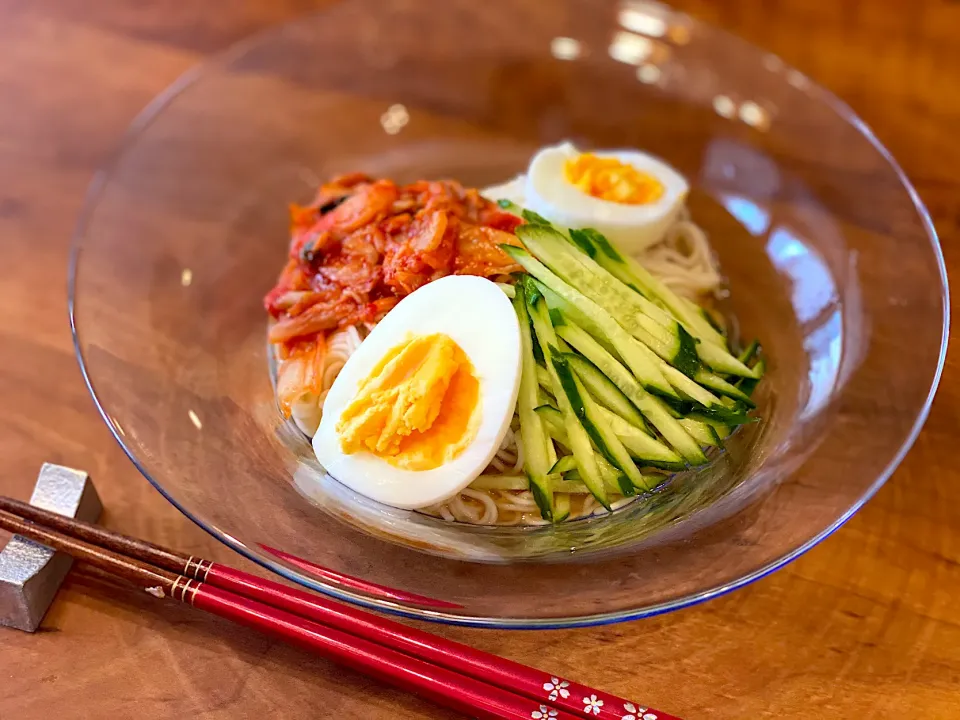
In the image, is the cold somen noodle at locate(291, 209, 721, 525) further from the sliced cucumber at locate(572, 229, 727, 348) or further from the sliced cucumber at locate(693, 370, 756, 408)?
the sliced cucumber at locate(572, 229, 727, 348)

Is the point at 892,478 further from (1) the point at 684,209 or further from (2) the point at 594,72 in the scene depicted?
(2) the point at 594,72

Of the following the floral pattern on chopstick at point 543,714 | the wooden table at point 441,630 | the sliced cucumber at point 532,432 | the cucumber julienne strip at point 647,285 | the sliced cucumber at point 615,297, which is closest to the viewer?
the floral pattern on chopstick at point 543,714

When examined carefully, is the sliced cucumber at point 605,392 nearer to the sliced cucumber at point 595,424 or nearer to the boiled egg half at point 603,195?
the sliced cucumber at point 595,424

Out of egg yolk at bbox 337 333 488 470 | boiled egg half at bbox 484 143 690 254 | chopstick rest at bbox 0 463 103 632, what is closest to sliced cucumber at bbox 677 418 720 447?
egg yolk at bbox 337 333 488 470

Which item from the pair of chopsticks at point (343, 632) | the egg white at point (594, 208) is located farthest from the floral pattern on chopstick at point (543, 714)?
the egg white at point (594, 208)

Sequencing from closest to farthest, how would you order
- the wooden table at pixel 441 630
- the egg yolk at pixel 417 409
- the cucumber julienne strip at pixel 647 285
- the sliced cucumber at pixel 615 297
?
the wooden table at pixel 441 630, the egg yolk at pixel 417 409, the sliced cucumber at pixel 615 297, the cucumber julienne strip at pixel 647 285

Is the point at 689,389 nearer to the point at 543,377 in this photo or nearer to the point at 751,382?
the point at 751,382

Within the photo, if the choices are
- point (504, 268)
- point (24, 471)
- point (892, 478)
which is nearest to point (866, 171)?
point (892, 478)
